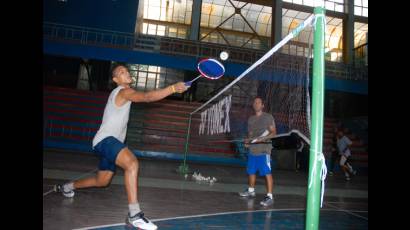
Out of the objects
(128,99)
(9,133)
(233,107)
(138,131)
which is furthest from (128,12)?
(9,133)

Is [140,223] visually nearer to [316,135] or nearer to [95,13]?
[316,135]

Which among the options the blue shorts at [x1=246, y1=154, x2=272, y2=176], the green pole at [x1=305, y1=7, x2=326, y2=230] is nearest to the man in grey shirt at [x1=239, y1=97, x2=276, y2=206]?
the blue shorts at [x1=246, y1=154, x2=272, y2=176]

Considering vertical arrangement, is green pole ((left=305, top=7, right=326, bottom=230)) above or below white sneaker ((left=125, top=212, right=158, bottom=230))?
above

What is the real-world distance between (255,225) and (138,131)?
12.6 metres

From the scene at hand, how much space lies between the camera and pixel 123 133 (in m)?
3.98

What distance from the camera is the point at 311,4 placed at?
2797cm

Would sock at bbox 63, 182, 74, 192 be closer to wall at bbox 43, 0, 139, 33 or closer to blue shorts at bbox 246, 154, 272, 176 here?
blue shorts at bbox 246, 154, 272, 176

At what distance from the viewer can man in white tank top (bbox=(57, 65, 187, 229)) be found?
11.4 ft

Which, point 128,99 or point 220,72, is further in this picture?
point 220,72

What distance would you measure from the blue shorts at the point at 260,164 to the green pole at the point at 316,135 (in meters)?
3.20

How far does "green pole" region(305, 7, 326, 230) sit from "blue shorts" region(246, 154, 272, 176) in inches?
126

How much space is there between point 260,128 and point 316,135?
315 centimetres

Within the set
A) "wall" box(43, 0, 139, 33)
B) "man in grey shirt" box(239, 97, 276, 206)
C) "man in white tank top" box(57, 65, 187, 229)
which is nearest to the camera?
"man in white tank top" box(57, 65, 187, 229)

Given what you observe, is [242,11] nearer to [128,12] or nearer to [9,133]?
[128,12]
